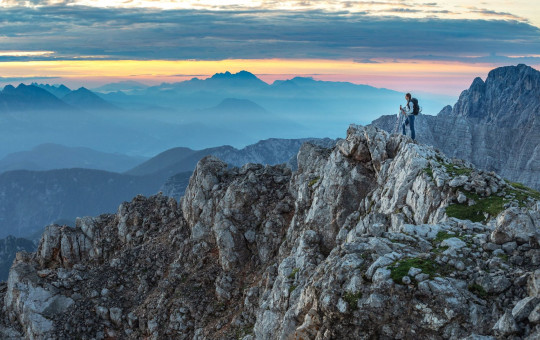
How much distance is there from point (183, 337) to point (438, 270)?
24.8m

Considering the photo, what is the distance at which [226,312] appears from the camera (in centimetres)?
3809

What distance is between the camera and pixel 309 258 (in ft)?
101

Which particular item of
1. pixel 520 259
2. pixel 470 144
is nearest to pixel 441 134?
pixel 470 144

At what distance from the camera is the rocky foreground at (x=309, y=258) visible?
17.5 metres

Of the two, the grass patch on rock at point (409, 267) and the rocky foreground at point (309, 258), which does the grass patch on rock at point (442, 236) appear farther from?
the grass patch on rock at point (409, 267)

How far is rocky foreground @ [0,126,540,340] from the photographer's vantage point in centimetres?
1748

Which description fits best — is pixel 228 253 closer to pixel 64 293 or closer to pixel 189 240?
pixel 189 240

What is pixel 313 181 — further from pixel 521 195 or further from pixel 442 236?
pixel 442 236

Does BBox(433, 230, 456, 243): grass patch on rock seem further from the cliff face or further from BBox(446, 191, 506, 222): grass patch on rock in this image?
the cliff face

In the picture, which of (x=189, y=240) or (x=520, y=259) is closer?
(x=520, y=259)

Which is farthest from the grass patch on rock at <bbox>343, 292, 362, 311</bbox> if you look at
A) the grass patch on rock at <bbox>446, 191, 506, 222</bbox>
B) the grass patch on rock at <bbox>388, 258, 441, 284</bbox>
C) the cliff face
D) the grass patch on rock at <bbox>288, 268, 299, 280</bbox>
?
the cliff face

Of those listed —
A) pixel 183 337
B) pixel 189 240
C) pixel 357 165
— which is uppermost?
pixel 357 165

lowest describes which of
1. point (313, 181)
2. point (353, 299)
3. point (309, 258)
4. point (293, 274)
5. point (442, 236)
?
point (309, 258)

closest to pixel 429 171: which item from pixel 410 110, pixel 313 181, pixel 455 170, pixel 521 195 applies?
pixel 455 170
